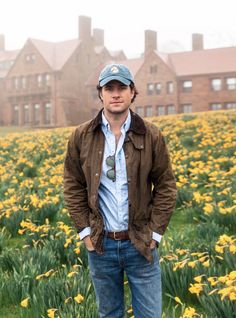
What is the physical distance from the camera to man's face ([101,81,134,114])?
3.09 metres

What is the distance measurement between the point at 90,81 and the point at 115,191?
142 feet

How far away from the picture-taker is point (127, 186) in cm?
310

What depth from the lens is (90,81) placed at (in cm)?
4581

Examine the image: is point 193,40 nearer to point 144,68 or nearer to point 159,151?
point 144,68

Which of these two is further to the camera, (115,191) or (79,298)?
(79,298)

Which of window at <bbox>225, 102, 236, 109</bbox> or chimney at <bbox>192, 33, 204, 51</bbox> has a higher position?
chimney at <bbox>192, 33, 204, 51</bbox>

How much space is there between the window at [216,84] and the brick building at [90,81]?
0.08ft

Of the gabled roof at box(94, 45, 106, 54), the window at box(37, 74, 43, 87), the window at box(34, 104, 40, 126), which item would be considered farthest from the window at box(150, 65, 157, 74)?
the window at box(34, 104, 40, 126)

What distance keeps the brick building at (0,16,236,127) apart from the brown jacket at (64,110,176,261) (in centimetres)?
3832

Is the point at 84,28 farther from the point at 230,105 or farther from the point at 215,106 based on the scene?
the point at 230,105

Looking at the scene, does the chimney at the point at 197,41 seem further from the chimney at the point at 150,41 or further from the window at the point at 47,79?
the window at the point at 47,79

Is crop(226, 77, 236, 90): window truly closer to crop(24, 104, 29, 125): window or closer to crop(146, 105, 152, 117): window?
crop(146, 105, 152, 117): window

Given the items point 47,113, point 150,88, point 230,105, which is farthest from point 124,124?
point 47,113

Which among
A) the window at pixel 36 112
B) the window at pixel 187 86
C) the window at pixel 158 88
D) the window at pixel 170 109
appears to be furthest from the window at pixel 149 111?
the window at pixel 36 112
